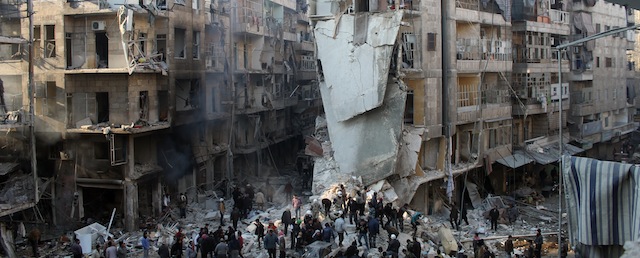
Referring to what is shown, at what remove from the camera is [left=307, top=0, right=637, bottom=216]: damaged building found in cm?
2770

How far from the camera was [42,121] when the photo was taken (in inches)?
1105

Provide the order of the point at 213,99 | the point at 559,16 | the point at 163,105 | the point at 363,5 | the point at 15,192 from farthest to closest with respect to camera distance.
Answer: the point at 559,16
the point at 213,99
the point at 163,105
the point at 363,5
the point at 15,192

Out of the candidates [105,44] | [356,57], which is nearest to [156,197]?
[105,44]

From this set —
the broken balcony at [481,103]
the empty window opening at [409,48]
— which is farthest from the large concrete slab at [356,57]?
the broken balcony at [481,103]

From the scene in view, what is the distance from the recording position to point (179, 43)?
30594 mm

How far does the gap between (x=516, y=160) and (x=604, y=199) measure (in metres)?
23.0

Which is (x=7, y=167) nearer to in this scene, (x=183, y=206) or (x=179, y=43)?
(x=183, y=206)

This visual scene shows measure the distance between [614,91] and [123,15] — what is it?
3513 cm

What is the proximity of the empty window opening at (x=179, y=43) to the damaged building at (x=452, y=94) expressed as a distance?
6054mm

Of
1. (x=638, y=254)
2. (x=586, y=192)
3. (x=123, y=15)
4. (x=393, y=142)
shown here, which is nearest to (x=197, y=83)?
(x=123, y=15)

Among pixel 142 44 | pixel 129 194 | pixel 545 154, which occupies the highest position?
pixel 142 44

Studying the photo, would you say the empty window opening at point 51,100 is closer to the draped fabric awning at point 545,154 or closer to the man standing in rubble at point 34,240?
the man standing in rubble at point 34,240

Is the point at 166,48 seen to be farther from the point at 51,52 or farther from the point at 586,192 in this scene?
the point at 586,192

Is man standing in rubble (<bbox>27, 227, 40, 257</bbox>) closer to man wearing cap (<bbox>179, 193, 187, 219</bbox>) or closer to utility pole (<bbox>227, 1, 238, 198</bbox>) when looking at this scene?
man wearing cap (<bbox>179, 193, 187, 219</bbox>)
